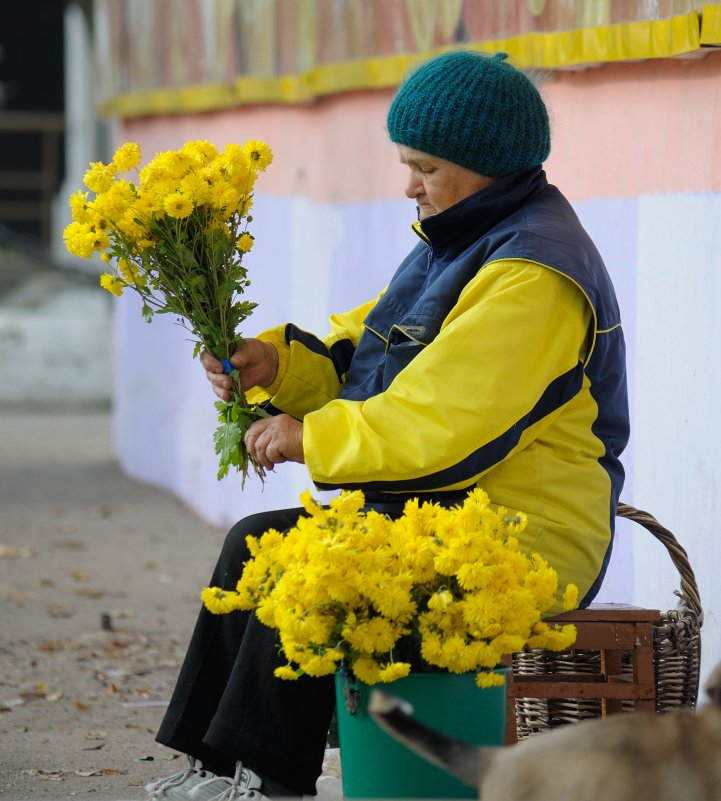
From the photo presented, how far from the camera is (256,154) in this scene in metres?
3.47

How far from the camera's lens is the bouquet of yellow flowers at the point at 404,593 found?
2.71 meters

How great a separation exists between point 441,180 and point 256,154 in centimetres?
47

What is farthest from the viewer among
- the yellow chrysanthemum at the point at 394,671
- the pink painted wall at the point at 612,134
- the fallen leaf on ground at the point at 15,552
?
the fallen leaf on ground at the point at 15,552

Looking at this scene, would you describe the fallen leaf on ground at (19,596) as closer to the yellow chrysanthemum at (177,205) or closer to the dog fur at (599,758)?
the yellow chrysanthemum at (177,205)

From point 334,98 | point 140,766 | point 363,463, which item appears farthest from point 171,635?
point 363,463

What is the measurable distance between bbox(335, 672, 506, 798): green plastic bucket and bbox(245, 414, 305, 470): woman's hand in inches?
21.0

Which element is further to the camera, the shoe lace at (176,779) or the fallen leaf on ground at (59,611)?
the fallen leaf on ground at (59,611)

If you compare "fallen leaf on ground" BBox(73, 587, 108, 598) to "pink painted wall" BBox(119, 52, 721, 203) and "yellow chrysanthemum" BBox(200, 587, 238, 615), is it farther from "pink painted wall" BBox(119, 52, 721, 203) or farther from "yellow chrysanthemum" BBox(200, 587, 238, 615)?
"yellow chrysanthemum" BBox(200, 587, 238, 615)

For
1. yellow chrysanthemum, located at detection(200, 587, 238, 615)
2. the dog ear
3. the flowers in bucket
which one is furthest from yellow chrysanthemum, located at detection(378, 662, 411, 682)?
the flowers in bucket

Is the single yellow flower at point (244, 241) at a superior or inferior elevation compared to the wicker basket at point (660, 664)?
superior

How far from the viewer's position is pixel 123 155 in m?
3.43

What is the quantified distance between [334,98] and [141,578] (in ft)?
7.96

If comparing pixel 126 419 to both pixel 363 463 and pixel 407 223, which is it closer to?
pixel 407 223

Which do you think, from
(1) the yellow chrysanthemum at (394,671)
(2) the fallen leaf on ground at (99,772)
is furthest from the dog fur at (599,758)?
(2) the fallen leaf on ground at (99,772)
